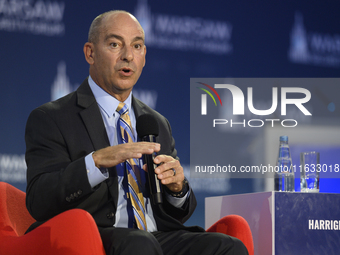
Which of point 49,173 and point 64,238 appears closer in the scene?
point 64,238

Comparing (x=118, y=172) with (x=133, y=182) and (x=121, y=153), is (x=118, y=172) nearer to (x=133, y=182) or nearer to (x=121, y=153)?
(x=133, y=182)

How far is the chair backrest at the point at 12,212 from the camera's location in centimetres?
158

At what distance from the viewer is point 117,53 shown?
5.54 feet

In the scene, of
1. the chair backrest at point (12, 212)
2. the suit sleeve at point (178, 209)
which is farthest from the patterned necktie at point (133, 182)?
the chair backrest at point (12, 212)

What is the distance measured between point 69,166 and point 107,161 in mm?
140

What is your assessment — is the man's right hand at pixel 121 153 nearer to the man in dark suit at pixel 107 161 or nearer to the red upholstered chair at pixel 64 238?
the man in dark suit at pixel 107 161

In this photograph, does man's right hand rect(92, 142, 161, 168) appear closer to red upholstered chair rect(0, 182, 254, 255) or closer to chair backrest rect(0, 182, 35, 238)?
red upholstered chair rect(0, 182, 254, 255)

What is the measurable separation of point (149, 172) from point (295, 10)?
10.2ft

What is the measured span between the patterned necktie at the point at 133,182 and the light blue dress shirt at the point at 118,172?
3 cm

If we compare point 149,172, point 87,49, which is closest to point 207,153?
point 87,49

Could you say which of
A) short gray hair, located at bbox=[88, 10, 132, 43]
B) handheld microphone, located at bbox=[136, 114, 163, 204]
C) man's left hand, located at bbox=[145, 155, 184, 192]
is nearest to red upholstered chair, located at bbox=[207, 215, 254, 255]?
man's left hand, located at bbox=[145, 155, 184, 192]

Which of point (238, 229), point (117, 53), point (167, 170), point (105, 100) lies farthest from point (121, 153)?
point (238, 229)

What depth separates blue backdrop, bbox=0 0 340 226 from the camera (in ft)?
11.2

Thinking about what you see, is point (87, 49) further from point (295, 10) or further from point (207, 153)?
point (295, 10)
